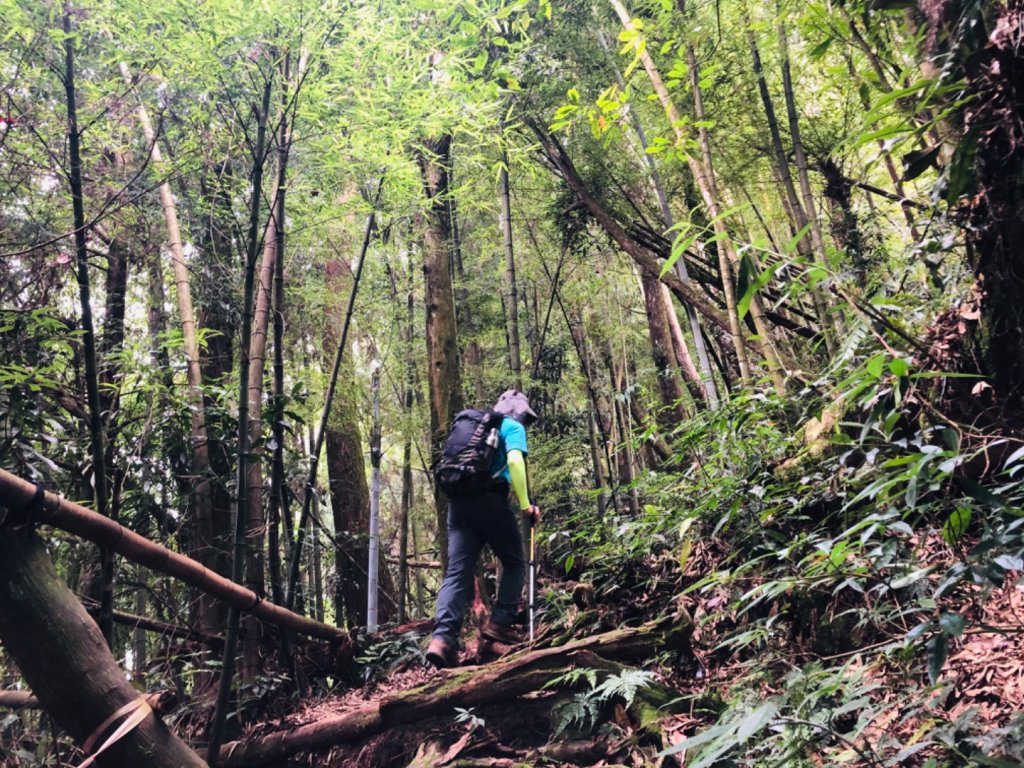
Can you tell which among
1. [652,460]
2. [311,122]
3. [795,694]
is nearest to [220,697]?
[795,694]

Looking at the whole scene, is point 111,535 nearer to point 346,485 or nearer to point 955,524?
point 955,524

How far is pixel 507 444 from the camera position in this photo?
3.93 m

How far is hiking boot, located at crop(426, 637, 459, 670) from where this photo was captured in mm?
3551

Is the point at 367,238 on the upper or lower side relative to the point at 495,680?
upper

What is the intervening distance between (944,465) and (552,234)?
20.3ft

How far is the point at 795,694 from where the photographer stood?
1.94 m

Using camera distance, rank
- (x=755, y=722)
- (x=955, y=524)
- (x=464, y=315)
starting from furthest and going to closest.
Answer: (x=464, y=315) < (x=955, y=524) < (x=755, y=722)

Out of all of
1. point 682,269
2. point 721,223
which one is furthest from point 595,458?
point 721,223

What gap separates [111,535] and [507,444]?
6.88ft

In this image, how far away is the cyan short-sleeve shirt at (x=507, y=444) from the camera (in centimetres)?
391

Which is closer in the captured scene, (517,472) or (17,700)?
(17,700)

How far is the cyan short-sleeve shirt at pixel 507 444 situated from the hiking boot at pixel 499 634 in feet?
3.00

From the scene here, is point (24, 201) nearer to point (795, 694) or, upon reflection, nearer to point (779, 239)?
point (795, 694)

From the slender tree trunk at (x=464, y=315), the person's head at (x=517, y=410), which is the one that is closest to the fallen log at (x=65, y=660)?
the person's head at (x=517, y=410)
